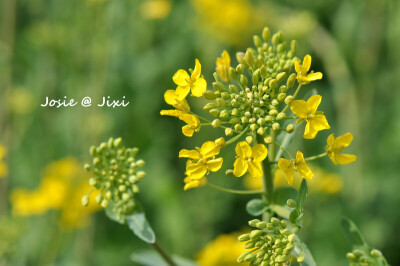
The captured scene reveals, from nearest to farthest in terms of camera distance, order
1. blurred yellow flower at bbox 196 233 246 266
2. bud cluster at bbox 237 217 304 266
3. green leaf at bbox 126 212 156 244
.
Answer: bud cluster at bbox 237 217 304 266, green leaf at bbox 126 212 156 244, blurred yellow flower at bbox 196 233 246 266

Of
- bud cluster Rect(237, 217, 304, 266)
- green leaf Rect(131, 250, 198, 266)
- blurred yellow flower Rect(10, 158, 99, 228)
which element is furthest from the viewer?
blurred yellow flower Rect(10, 158, 99, 228)

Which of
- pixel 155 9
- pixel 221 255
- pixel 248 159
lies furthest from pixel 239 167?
pixel 155 9

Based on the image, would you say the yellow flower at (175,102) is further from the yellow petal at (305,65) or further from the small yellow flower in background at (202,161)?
the yellow petal at (305,65)

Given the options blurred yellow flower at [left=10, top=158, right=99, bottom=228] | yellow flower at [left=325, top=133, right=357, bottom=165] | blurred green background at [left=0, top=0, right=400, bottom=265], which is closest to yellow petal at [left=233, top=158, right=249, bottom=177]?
yellow flower at [left=325, top=133, right=357, bottom=165]

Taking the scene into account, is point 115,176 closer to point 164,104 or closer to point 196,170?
point 196,170

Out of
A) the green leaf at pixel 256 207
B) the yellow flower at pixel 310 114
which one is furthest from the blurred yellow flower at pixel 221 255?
the yellow flower at pixel 310 114

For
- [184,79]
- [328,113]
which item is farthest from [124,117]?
[184,79]

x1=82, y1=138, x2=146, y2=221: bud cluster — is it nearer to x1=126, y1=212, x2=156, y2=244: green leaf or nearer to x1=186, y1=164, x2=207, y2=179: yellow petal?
x1=126, y1=212, x2=156, y2=244: green leaf
